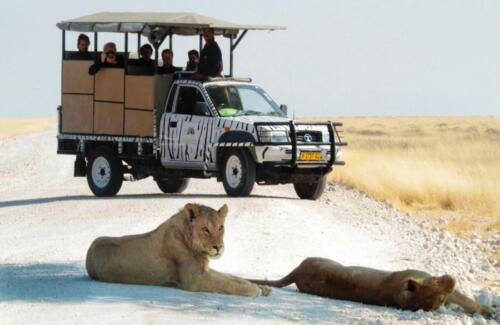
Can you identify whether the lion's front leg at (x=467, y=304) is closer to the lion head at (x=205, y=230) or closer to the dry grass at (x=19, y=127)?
the lion head at (x=205, y=230)

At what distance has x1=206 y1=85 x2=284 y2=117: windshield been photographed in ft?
76.0

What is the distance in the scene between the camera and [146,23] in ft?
76.8

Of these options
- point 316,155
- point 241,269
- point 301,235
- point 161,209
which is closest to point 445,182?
point 316,155

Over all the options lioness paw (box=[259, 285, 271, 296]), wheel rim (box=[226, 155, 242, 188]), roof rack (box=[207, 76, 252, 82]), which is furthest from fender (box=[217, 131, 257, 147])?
lioness paw (box=[259, 285, 271, 296])

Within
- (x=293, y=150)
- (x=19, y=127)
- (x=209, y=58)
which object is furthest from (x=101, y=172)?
(x=19, y=127)

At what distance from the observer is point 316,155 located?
74.3 ft

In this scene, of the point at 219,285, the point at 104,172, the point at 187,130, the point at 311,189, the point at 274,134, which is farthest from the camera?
the point at 104,172

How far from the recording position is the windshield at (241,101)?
2317 centimetres

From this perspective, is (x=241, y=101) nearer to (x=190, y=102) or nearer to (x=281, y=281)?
(x=190, y=102)

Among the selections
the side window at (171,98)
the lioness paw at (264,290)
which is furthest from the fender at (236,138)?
the lioness paw at (264,290)

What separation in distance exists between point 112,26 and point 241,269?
34.0 ft

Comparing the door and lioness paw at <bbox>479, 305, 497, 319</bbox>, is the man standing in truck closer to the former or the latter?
the door

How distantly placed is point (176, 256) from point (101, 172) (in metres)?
12.7

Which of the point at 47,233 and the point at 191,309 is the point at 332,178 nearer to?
the point at 47,233
